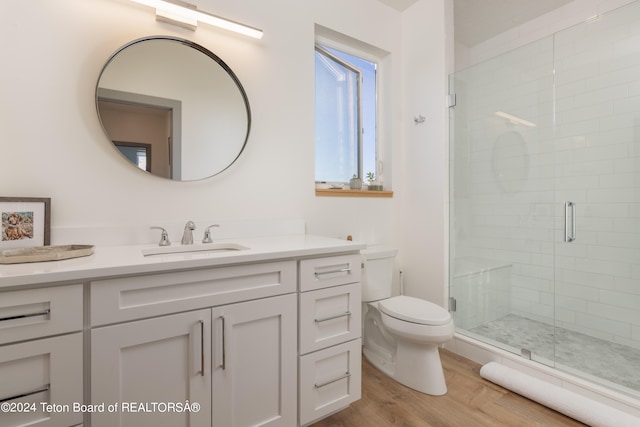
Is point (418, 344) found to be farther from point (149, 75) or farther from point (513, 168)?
point (149, 75)

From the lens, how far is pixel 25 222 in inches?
46.0

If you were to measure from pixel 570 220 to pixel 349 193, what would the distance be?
1.37 metres

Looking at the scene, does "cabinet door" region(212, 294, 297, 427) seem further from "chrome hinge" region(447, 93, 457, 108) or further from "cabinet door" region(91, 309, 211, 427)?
"chrome hinge" region(447, 93, 457, 108)

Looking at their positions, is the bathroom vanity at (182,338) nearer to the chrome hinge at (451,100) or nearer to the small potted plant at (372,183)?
the small potted plant at (372,183)

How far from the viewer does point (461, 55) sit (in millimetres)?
3016

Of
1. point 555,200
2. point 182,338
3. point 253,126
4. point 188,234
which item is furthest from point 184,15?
point 555,200

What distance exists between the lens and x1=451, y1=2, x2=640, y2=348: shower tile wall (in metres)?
1.83

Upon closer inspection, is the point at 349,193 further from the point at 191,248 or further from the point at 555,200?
the point at 555,200

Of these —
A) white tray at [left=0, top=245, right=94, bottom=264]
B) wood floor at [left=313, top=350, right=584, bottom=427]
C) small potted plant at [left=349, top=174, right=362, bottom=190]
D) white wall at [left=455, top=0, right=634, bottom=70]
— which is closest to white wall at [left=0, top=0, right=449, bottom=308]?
small potted plant at [left=349, top=174, right=362, bottom=190]

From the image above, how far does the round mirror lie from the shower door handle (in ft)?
6.53

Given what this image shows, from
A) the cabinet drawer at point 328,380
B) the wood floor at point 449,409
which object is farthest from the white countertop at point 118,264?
the wood floor at point 449,409

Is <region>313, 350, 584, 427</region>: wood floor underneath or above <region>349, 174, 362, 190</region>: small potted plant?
underneath

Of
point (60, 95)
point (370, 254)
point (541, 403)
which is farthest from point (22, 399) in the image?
point (541, 403)

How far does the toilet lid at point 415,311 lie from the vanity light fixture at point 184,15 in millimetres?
1773
